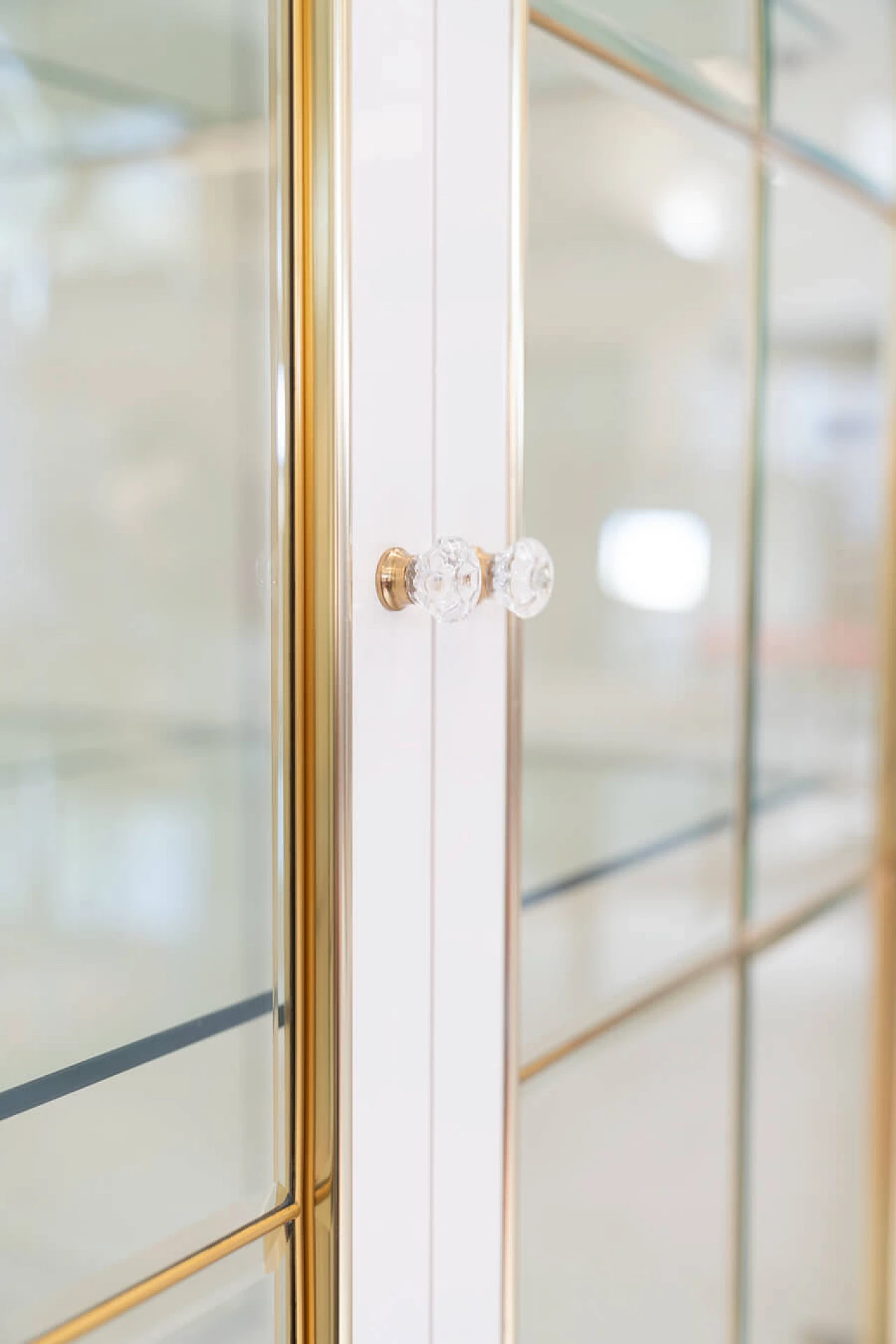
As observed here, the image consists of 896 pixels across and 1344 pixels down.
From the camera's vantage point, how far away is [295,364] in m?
0.50

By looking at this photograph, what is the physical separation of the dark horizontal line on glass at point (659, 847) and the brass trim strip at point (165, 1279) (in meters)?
0.22

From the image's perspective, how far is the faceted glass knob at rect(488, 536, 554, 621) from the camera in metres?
0.55

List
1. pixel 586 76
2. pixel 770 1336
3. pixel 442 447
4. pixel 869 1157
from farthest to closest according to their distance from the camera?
pixel 869 1157 < pixel 770 1336 < pixel 586 76 < pixel 442 447

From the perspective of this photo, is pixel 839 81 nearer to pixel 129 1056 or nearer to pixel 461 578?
pixel 461 578

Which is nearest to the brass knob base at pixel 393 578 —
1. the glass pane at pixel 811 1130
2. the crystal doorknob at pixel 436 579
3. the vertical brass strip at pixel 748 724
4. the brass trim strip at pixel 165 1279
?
the crystal doorknob at pixel 436 579

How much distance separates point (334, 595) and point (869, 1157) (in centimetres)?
89

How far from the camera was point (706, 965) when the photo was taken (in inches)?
33.3

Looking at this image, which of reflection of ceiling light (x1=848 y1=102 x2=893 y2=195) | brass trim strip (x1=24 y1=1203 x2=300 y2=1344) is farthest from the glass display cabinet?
reflection of ceiling light (x1=848 y1=102 x2=893 y2=195)

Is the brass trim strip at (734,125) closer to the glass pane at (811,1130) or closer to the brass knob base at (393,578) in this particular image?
the brass knob base at (393,578)

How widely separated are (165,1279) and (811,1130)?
70 centimetres

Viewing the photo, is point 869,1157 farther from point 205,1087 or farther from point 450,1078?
point 205,1087

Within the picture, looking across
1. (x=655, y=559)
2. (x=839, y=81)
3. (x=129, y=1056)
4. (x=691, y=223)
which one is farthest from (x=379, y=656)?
(x=839, y=81)

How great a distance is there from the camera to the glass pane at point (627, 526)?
2.23 ft

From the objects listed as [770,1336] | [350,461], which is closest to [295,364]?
[350,461]
